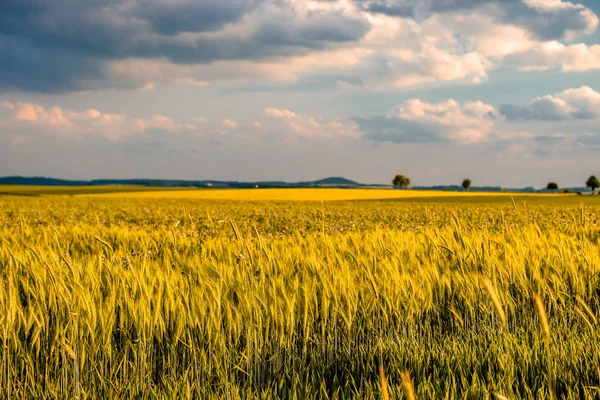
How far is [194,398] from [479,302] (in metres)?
2.53

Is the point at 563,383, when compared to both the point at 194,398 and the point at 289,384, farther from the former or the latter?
the point at 194,398

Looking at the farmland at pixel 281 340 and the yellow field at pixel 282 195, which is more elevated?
the yellow field at pixel 282 195

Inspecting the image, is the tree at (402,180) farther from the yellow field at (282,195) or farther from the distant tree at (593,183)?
the yellow field at (282,195)

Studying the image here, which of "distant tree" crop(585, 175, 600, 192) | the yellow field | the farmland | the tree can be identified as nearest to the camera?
the farmland

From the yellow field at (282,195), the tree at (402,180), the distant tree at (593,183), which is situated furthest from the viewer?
the tree at (402,180)

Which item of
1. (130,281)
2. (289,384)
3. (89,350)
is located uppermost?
(130,281)

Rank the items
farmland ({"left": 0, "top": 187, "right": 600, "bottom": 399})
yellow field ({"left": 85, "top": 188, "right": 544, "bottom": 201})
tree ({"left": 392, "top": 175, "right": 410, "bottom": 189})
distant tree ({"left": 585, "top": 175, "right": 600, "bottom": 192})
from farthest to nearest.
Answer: tree ({"left": 392, "top": 175, "right": 410, "bottom": 189}) → distant tree ({"left": 585, "top": 175, "right": 600, "bottom": 192}) → yellow field ({"left": 85, "top": 188, "right": 544, "bottom": 201}) → farmland ({"left": 0, "top": 187, "right": 600, "bottom": 399})

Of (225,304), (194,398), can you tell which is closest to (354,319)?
(225,304)

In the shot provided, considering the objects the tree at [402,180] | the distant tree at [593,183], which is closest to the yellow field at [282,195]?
the distant tree at [593,183]

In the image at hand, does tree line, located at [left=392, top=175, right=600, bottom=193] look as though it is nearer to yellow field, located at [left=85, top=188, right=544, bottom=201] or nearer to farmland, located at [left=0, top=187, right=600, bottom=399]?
yellow field, located at [left=85, top=188, right=544, bottom=201]

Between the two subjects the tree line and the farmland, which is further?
the tree line

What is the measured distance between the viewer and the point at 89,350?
3.09m

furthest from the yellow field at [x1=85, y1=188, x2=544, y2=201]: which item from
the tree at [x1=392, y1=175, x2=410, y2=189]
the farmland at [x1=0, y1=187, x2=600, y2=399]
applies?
the tree at [x1=392, y1=175, x2=410, y2=189]

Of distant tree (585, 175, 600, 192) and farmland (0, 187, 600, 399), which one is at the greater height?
distant tree (585, 175, 600, 192)
